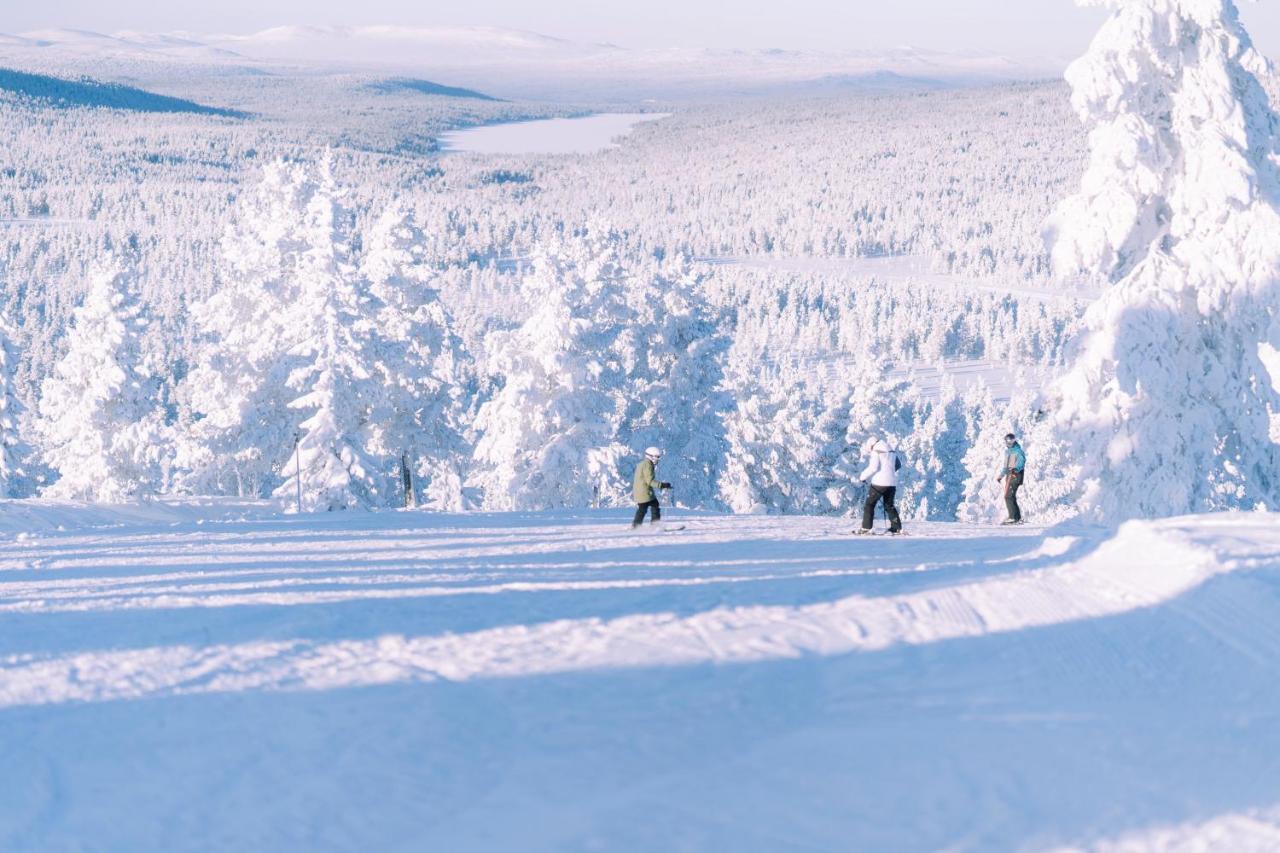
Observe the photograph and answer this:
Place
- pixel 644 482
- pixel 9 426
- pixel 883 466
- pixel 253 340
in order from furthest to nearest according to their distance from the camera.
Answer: pixel 9 426
pixel 253 340
pixel 644 482
pixel 883 466

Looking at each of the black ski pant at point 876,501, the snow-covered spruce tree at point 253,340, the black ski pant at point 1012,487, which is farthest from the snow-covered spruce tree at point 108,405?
the black ski pant at point 1012,487

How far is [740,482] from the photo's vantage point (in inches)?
1620

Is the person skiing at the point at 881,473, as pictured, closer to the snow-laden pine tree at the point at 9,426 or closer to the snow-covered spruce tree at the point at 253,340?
the snow-covered spruce tree at the point at 253,340

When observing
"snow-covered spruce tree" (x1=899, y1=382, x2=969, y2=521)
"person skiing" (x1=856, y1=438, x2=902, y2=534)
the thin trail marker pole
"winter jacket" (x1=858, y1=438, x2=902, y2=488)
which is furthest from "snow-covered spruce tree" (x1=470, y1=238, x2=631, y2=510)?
"snow-covered spruce tree" (x1=899, y1=382, x2=969, y2=521)

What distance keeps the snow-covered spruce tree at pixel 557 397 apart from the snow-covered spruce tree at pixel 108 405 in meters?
11.3

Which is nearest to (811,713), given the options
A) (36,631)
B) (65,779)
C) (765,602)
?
(765,602)

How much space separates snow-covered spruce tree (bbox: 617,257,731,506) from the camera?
3356 centimetres

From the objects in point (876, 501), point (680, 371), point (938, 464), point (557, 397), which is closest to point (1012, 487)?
point (876, 501)

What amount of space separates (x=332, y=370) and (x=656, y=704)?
73.5 feet

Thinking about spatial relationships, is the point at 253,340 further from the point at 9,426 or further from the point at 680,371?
the point at 9,426

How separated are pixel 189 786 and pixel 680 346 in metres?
28.7

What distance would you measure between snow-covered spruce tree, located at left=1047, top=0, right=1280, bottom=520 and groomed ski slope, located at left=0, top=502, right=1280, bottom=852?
8.42m

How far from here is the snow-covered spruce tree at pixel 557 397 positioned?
1212 inches

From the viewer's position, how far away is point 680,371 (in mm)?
33562
